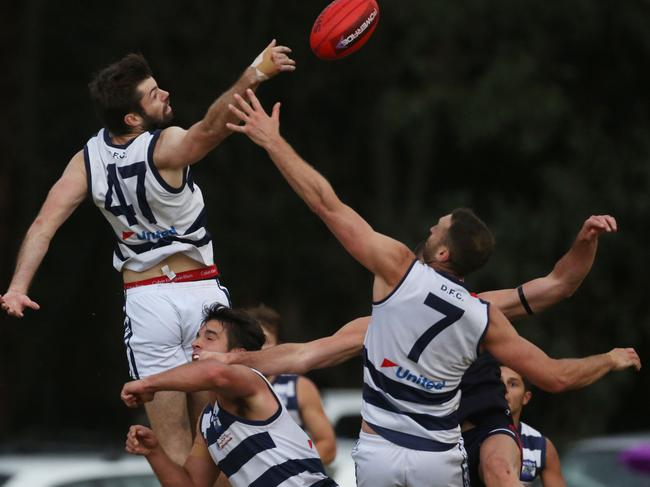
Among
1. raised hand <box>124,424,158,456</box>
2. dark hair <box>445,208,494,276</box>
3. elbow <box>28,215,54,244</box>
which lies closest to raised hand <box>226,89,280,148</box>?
dark hair <box>445,208,494,276</box>

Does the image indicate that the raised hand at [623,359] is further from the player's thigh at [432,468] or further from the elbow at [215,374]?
the elbow at [215,374]

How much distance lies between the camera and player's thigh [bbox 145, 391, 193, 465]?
7281mm

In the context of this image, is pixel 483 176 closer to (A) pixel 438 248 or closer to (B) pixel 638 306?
(B) pixel 638 306

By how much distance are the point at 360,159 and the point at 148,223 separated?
16.0 metres

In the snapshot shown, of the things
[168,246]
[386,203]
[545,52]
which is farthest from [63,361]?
[168,246]

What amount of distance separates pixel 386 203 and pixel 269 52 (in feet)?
50.8

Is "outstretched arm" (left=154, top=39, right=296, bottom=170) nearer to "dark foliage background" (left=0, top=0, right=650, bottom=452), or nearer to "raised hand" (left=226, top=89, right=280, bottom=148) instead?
"raised hand" (left=226, top=89, right=280, bottom=148)

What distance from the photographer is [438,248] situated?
680cm

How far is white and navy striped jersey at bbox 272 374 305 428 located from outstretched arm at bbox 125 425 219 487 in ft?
8.94

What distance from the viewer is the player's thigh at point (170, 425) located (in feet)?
23.9

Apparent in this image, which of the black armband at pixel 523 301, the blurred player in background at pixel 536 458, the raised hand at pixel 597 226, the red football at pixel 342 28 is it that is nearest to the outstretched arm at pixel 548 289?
the black armband at pixel 523 301

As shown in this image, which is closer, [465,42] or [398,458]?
[398,458]

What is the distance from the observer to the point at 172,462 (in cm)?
689

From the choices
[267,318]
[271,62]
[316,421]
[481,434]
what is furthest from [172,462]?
[316,421]
